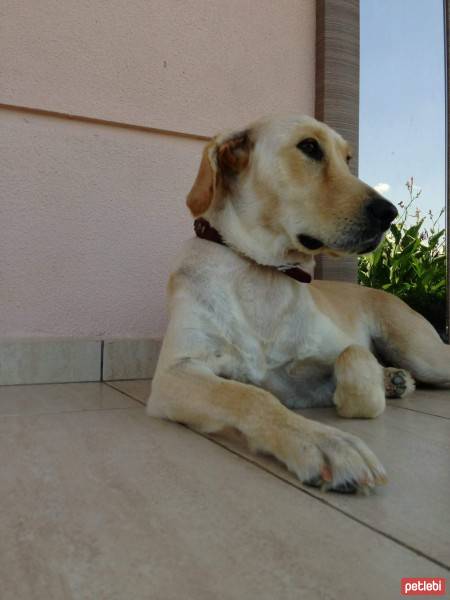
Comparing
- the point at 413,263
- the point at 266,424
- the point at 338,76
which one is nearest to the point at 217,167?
the point at 266,424

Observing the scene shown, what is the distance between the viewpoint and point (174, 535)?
88 centimetres

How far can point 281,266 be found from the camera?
1959 millimetres

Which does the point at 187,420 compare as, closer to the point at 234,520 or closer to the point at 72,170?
the point at 234,520

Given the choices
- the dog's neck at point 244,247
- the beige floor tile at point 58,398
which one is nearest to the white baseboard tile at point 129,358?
the beige floor tile at point 58,398

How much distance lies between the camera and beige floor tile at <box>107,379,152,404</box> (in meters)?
2.20

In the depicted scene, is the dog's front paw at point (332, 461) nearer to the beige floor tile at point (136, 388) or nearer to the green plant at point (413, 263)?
the beige floor tile at point (136, 388)

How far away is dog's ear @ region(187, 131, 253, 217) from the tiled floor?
77 cm

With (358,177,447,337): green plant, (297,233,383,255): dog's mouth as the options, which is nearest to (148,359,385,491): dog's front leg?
(297,233,383,255): dog's mouth

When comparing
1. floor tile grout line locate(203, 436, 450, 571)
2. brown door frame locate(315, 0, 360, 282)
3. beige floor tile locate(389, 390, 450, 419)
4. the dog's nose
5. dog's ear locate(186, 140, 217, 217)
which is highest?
brown door frame locate(315, 0, 360, 282)

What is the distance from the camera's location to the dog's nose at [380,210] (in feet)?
5.70

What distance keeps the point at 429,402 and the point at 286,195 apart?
3.12 ft

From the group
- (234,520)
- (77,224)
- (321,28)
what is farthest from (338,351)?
(321,28)

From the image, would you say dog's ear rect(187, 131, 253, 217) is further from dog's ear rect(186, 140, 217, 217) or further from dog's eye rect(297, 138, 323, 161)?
dog's eye rect(297, 138, 323, 161)

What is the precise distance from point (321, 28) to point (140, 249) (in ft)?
5.46
